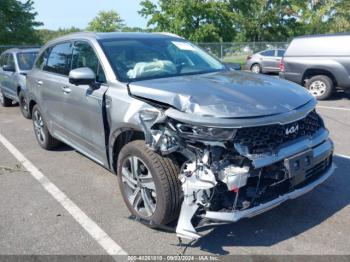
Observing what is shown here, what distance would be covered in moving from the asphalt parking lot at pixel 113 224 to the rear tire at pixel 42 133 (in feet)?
3.10

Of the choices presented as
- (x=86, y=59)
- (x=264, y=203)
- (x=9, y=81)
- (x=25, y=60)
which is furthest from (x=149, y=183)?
(x=9, y=81)

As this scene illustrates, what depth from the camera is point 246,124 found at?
117 inches

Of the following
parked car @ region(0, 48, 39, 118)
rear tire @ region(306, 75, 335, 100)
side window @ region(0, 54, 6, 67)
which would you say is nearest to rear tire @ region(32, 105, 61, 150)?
parked car @ region(0, 48, 39, 118)

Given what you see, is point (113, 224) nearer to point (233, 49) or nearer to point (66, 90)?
point (66, 90)

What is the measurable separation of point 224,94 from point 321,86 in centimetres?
851

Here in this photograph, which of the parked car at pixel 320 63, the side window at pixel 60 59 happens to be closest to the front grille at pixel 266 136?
the side window at pixel 60 59

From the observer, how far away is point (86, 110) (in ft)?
14.4

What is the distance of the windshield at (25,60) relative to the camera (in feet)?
32.5

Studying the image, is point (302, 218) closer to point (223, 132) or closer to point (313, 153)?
point (313, 153)

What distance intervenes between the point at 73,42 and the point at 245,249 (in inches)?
135

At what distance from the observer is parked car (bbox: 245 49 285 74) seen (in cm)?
2019

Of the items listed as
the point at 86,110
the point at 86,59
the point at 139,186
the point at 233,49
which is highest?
the point at 86,59

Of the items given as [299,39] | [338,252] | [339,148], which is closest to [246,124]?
[338,252]

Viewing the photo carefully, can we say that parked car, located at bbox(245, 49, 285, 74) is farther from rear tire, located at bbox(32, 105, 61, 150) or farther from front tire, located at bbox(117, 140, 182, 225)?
front tire, located at bbox(117, 140, 182, 225)
